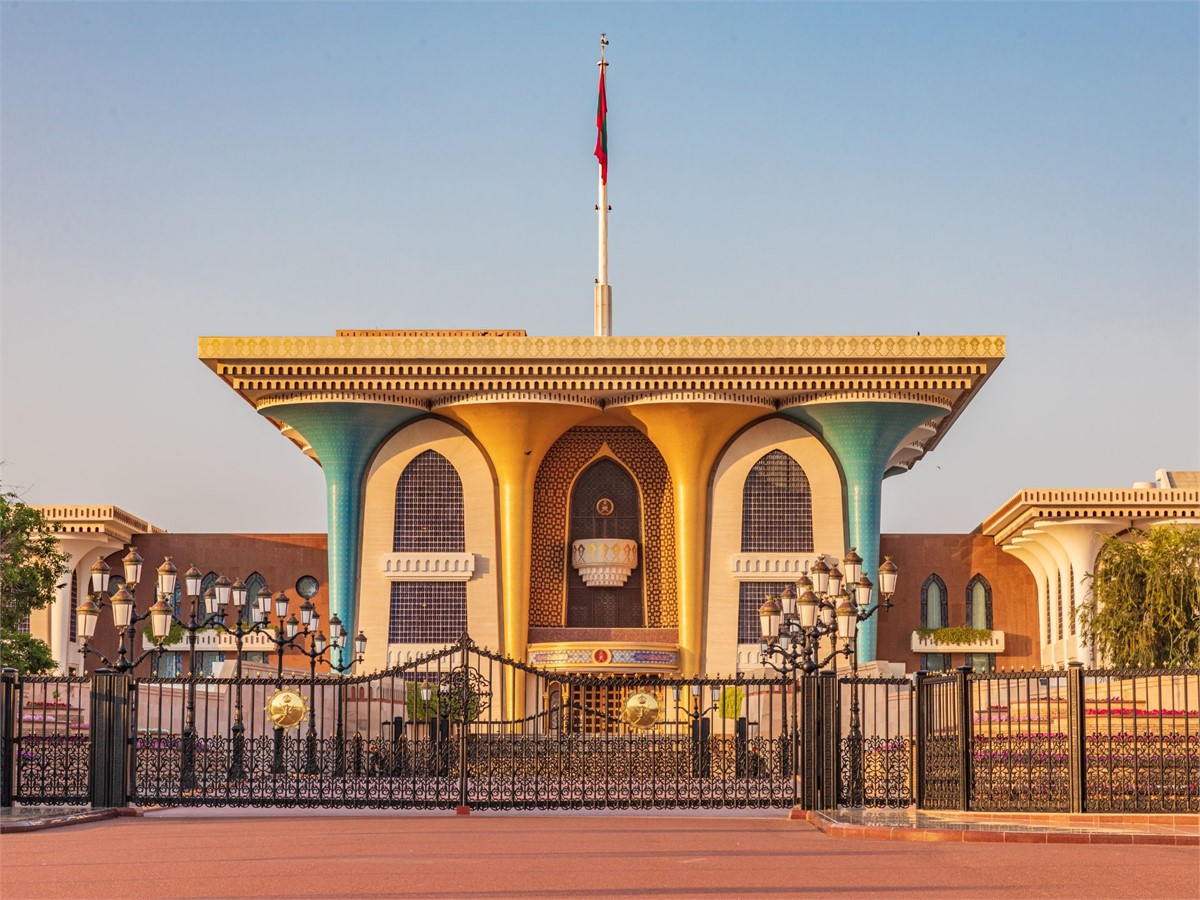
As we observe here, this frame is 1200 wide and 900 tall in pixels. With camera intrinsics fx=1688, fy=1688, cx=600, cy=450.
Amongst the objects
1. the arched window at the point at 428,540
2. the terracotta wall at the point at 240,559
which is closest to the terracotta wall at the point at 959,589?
the arched window at the point at 428,540

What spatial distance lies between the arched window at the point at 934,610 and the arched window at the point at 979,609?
844 mm

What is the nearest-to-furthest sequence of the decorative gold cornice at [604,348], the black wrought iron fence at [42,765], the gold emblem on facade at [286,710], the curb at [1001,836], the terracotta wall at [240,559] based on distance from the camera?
the curb at [1001,836]
the black wrought iron fence at [42,765]
the gold emblem on facade at [286,710]
the decorative gold cornice at [604,348]
the terracotta wall at [240,559]

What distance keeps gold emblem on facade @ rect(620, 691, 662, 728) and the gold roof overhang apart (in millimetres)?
24932

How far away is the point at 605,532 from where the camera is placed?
50094 millimetres

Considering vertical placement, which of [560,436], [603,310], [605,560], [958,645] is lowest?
[958,645]

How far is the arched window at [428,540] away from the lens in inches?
1893

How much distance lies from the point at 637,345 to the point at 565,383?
2263mm

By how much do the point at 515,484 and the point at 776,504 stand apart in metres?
7.52

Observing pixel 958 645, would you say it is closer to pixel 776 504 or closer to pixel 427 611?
pixel 776 504

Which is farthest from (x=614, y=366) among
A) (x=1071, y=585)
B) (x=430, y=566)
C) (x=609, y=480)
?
(x=1071, y=585)

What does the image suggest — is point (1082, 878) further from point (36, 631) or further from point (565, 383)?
point (36, 631)

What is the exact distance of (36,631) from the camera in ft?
188

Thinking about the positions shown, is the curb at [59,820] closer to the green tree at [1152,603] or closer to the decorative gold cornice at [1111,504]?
the green tree at [1152,603]

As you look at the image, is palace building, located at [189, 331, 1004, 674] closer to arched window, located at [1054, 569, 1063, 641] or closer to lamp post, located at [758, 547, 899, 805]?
arched window, located at [1054, 569, 1063, 641]
